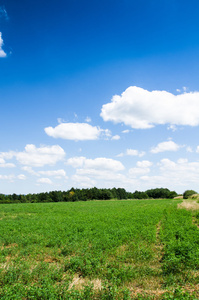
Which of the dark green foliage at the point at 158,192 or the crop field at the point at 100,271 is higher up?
the crop field at the point at 100,271

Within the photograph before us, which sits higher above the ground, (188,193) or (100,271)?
(100,271)

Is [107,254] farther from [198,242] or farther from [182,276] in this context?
[198,242]

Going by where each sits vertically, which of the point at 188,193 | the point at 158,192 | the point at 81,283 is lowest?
the point at 158,192

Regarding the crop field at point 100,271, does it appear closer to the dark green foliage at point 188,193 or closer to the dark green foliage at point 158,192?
the dark green foliage at point 188,193

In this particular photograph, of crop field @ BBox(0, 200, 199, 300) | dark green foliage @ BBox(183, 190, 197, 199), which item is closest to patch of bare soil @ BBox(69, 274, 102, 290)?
crop field @ BBox(0, 200, 199, 300)

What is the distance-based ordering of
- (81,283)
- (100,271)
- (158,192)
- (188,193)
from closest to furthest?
(81,283) → (100,271) → (188,193) → (158,192)

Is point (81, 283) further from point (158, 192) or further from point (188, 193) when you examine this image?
point (158, 192)

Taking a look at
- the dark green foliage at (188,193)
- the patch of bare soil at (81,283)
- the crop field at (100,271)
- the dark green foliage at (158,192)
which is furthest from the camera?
the dark green foliage at (158,192)

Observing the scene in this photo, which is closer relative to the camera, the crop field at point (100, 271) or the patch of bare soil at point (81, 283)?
the crop field at point (100, 271)

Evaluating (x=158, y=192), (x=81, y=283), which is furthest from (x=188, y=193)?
(x=81, y=283)

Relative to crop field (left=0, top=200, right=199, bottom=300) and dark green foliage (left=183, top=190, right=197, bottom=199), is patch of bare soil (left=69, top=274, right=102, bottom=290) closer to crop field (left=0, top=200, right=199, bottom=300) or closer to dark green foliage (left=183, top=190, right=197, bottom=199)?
crop field (left=0, top=200, right=199, bottom=300)

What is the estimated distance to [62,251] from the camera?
33.2ft

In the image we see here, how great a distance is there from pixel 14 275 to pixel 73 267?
2.30 m

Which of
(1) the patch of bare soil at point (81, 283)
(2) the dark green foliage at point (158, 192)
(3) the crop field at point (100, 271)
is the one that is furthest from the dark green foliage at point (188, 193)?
(1) the patch of bare soil at point (81, 283)
